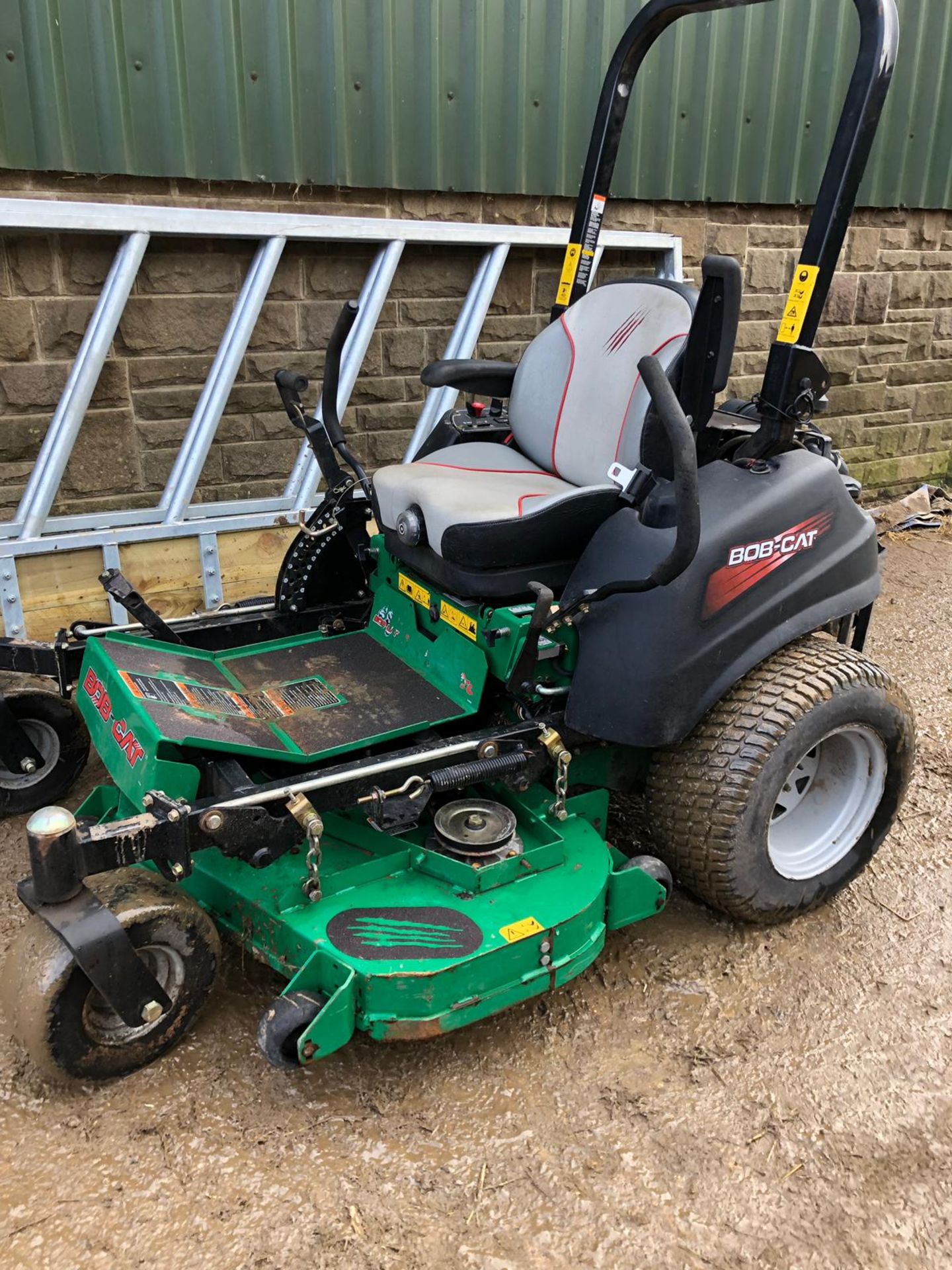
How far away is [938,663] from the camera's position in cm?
450

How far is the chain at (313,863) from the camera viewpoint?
223cm

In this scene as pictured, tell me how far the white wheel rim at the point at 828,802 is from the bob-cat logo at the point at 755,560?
21.5 inches

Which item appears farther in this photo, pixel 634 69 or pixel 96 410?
pixel 96 410

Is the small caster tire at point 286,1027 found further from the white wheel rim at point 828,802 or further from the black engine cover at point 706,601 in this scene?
the white wheel rim at point 828,802

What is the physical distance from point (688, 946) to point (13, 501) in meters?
2.88

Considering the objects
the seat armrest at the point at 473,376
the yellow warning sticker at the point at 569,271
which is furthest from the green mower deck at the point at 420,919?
the yellow warning sticker at the point at 569,271

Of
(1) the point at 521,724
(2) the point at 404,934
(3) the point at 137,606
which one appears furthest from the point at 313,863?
(3) the point at 137,606

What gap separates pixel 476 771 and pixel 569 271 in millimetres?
1785

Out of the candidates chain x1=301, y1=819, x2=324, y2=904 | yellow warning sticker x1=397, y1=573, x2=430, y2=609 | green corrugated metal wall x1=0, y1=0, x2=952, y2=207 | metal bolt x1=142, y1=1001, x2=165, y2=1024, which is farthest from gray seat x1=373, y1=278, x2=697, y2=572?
green corrugated metal wall x1=0, y1=0, x2=952, y2=207

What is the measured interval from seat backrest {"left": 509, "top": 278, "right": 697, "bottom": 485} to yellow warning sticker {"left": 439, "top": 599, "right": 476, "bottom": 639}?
577 millimetres

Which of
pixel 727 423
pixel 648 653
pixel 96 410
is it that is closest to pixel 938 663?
pixel 727 423

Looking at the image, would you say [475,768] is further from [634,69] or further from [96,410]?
[96,410]

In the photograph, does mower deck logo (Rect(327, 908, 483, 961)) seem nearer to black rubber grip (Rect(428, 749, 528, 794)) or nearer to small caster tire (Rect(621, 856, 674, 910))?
black rubber grip (Rect(428, 749, 528, 794))

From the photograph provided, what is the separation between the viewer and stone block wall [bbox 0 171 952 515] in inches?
151
